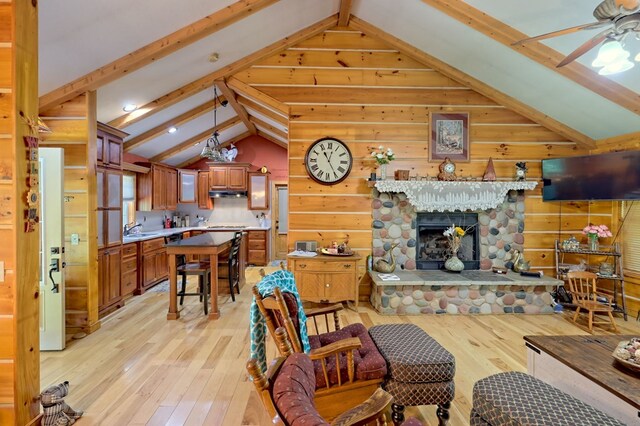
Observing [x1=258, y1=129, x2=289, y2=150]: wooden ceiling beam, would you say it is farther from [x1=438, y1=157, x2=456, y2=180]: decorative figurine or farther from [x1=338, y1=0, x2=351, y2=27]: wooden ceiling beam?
[x1=438, y1=157, x2=456, y2=180]: decorative figurine

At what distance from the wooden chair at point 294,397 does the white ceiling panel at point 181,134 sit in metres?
6.05

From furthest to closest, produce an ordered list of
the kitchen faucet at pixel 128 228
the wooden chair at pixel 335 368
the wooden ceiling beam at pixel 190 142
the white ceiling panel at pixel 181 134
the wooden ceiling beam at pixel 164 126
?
the wooden ceiling beam at pixel 190 142 < the white ceiling panel at pixel 181 134 < the kitchen faucet at pixel 128 228 < the wooden ceiling beam at pixel 164 126 < the wooden chair at pixel 335 368

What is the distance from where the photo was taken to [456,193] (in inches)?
181

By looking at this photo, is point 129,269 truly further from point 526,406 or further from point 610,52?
point 610,52

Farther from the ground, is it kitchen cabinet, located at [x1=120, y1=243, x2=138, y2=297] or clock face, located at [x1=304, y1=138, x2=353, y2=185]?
clock face, located at [x1=304, y1=138, x2=353, y2=185]

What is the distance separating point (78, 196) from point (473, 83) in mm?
5316

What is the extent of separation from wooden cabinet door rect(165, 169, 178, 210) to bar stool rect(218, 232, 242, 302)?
283 centimetres

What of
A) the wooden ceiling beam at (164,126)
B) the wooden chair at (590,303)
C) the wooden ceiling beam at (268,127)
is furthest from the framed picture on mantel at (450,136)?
the wooden ceiling beam at (164,126)

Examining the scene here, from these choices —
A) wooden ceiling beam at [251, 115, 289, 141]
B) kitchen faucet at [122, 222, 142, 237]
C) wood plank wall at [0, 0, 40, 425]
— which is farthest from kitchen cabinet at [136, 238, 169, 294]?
wood plank wall at [0, 0, 40, 425]

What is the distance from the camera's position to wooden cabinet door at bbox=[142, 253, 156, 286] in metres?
5.25

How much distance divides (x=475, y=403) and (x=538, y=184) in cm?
410

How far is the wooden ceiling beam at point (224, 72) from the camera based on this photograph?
Result: 4516mm

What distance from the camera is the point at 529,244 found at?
479cm

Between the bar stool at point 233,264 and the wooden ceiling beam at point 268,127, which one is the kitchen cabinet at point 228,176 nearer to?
the wooden ceiling beam at point 268,127
